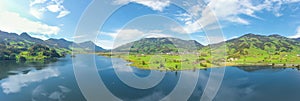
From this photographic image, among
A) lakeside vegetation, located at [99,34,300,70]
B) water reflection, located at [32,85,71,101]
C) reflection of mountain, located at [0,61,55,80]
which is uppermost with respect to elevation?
lakeside vegetation, located at [99,34,300,70]

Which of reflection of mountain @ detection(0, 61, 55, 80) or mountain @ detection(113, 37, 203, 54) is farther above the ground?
mountain @ detection(113, 37, 203, 54)

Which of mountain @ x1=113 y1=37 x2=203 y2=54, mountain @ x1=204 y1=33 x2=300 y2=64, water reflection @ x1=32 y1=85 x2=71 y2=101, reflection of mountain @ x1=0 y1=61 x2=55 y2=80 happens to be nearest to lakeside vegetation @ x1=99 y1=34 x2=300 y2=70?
mountain @ x1=204 y1=33 x2=300 y2=64

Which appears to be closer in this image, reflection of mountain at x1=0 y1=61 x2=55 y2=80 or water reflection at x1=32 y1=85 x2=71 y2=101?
water reflection at x1=32 y1=85 x2=71 y2=101

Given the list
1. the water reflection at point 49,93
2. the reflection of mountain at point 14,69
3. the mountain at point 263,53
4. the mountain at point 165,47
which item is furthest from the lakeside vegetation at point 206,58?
the reflection of mountain at point 14,69

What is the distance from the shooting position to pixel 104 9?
520 cm

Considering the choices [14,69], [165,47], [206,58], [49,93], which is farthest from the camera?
[165,47]

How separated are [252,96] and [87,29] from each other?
19085 mm

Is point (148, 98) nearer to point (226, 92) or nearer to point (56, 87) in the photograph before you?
point (226, 92)

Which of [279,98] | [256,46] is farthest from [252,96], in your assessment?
[256,46]

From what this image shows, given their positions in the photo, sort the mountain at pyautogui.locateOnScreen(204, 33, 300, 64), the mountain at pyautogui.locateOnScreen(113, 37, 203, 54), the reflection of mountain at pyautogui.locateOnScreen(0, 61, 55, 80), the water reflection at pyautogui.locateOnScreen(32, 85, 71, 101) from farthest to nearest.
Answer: the mountain at pyautogui.locateOnScreen(204, 33, 300, 64)
the reflection of mountain at pyautogui.locateOnScreen(0, 61, 55, 80)
the mountain at pyautogui.locateOnScreen(113, 37, 203, 54)
the water reflection at pyautogui.locateOnScreen(32, 85, 71, 101)

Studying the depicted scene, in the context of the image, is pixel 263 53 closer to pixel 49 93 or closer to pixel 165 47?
pixel 165 47

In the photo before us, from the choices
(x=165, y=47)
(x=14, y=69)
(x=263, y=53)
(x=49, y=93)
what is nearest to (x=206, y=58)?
(x=263, y=53)

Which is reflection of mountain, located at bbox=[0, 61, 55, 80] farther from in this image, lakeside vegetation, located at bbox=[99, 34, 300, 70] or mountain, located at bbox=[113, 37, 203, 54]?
mountain, located at bbox=[113, 37, 203, 54]

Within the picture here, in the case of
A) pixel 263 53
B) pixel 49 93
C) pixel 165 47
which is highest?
pixel 165 47
